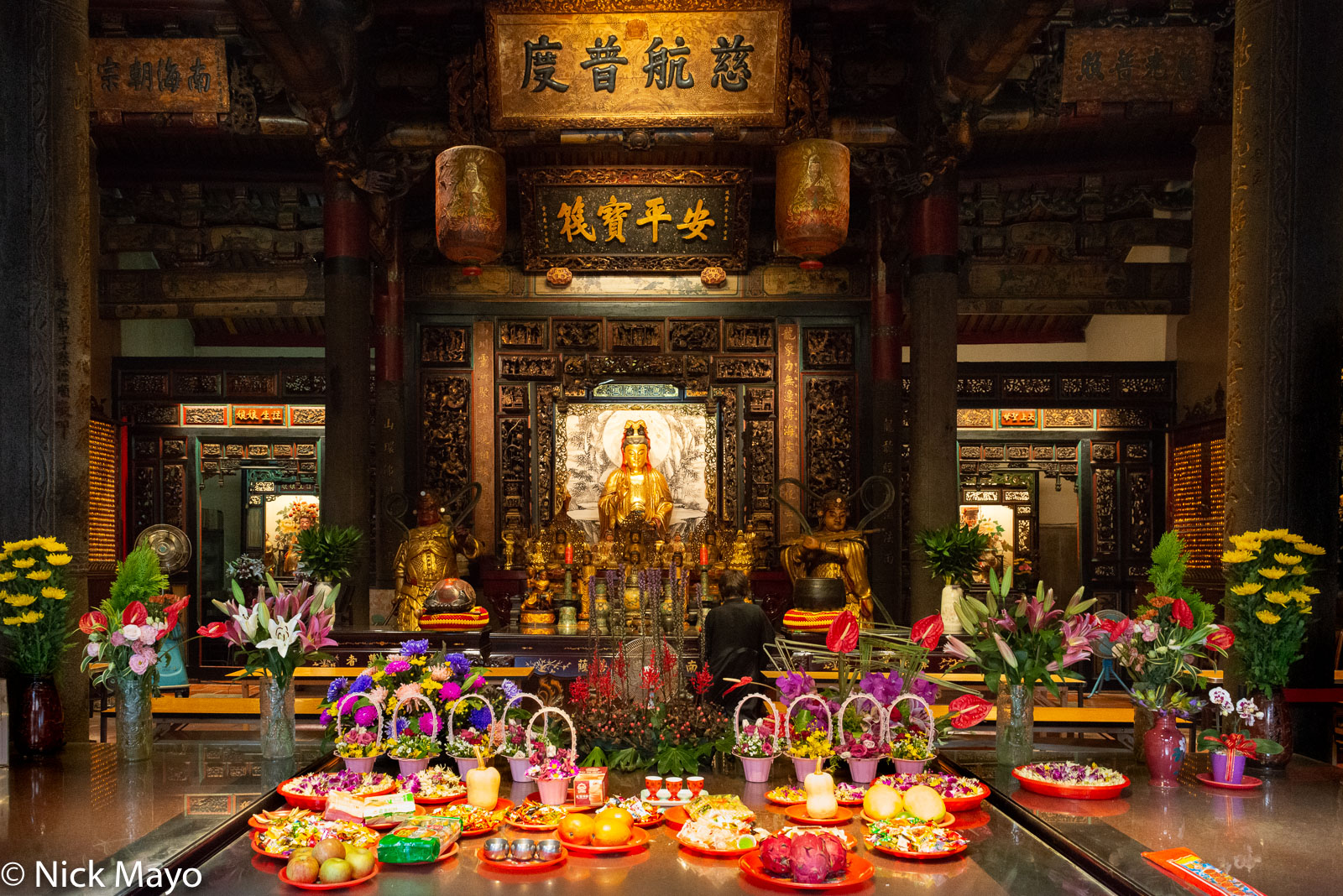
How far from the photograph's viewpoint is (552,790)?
2576mm

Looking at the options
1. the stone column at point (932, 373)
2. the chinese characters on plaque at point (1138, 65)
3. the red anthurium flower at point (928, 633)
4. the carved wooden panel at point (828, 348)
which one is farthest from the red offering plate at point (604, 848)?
the carved wooden panel at point (828, 348)

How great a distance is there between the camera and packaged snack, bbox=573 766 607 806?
2.60m

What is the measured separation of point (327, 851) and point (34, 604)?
170 cm

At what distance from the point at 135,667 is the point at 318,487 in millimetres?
6350

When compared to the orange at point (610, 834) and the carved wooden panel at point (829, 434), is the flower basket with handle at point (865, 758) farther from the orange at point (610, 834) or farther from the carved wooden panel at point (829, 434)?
the carved wooden panel at point (829, 434)

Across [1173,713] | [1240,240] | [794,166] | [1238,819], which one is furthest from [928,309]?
[1238,819]

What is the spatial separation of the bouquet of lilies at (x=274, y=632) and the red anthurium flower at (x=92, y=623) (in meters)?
0.27

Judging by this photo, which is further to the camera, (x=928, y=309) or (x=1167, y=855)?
(x=928, y=309)

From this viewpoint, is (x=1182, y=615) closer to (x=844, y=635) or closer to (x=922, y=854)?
(x=844, y=635)

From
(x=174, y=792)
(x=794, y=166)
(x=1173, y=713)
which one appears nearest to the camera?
(x=174, y=792)

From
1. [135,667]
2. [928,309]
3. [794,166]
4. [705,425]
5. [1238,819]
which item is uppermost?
[794,166]

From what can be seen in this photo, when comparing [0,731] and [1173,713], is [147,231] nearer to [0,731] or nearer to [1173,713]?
[0,731]

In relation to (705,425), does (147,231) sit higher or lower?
higher

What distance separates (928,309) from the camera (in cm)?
707
